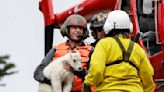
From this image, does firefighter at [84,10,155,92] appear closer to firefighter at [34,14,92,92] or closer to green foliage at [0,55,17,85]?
firefighter at [34,14,92,92]

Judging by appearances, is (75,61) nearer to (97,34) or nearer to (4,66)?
(97,34)

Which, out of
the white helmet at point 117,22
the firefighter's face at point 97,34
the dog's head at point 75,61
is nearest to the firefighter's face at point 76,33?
the firefighter's face at point 97,34

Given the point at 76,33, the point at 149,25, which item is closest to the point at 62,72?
the point at 76,33

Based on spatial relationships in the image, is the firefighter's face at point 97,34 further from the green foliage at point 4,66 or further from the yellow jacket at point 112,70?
the green foliage at point 4,66

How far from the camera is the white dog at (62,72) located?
793 cm

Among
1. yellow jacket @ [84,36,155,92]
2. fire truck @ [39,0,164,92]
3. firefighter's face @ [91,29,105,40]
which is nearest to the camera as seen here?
yellow jacket @ [84,36,155,92]

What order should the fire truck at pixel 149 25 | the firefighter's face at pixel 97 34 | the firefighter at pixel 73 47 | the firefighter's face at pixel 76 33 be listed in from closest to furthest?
1. the firefighter at pixel 73 47
2. the firefighter's face at pixel 76 33
3. the firefighter's face at pixel 97 34
4. the fire truck at pixel 149 25

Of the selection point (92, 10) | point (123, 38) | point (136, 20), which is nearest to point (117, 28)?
point (123, 38)

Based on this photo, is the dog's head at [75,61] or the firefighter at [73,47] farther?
the firefighter at [73,47]

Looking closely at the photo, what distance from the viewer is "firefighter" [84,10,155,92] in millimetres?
7031

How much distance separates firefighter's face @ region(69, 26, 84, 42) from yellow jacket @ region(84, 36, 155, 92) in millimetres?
1135

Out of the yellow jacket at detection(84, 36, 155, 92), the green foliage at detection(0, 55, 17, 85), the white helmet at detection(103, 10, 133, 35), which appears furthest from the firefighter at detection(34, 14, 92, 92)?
the green foliage at detection(0, 55, 17, 85)

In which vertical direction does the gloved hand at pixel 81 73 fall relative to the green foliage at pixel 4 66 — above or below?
above

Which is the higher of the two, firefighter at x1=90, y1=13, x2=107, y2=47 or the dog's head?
firefighter at x1=90, y1=13, x2=107, y2=47
